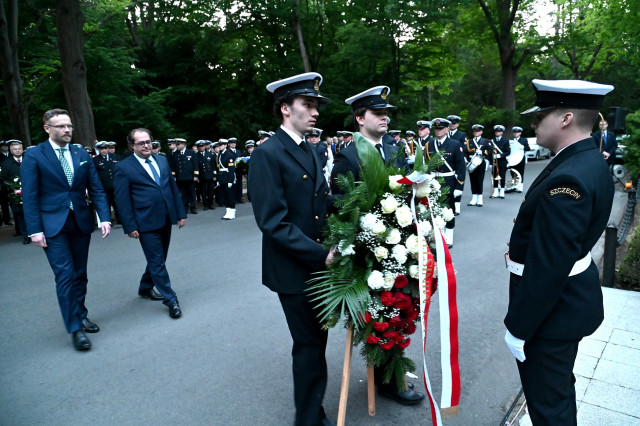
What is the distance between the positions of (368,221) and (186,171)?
1181cm

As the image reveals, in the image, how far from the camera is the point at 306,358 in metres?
2.79

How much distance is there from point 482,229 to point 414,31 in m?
16.5

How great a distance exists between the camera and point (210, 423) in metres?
3.14

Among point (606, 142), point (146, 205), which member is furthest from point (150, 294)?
point (606, 142)

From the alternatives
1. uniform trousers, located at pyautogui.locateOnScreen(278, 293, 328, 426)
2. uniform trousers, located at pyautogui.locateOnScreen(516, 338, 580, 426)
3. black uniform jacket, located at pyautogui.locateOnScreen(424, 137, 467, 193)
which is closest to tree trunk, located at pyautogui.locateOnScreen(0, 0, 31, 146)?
black uniform jacket, located at pyautogui.locateOnScreen(424, 137, 467, 193)

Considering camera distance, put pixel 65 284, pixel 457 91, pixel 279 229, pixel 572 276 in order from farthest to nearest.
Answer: pixel 457 91 < pixel 65 284 < pixel 279 229 < pixel 572 276

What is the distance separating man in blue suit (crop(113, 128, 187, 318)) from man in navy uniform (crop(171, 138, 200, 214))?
8458mm

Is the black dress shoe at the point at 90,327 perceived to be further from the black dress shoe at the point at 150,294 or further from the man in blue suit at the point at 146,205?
the black dress shoe at the point at 150,294

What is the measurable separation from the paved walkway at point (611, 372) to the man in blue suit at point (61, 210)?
4.18m

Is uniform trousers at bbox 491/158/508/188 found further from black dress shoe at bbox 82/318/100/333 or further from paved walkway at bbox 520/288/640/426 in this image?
black dress shoe at bbox 82/318/100/333

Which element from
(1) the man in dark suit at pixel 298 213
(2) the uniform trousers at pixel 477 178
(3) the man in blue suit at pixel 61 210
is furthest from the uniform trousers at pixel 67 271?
(2) the uniform trousers at pixel 477 178

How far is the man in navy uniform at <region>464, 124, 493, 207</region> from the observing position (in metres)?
Answer: 12.4

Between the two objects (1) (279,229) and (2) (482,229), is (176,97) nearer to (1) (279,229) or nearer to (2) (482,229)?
(2) (482,229)

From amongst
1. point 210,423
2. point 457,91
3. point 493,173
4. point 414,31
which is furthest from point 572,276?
point 457,91
